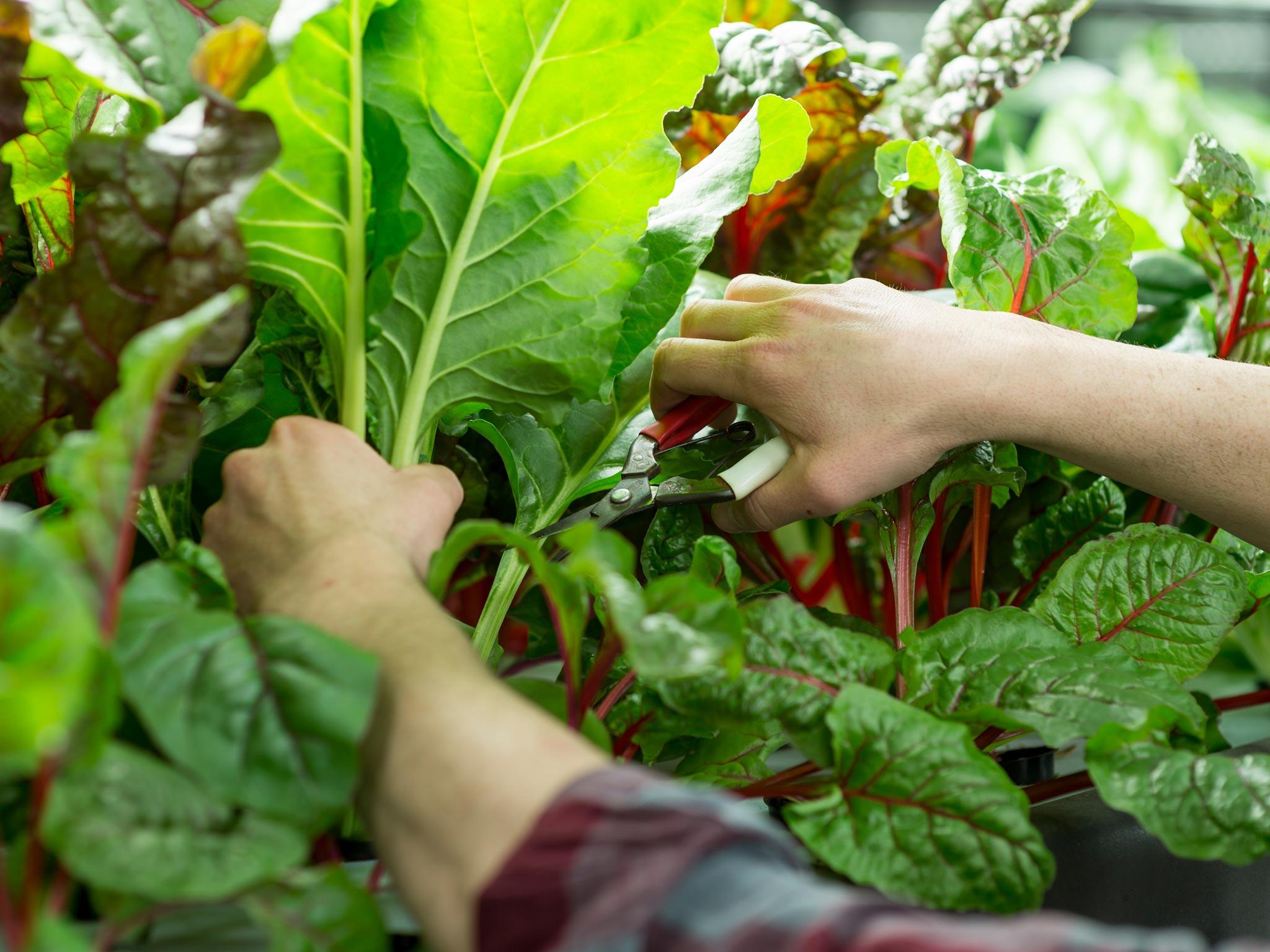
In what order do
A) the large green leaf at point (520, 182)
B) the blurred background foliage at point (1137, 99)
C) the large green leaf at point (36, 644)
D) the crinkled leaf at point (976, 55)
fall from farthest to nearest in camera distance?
the blurred background foliage at point (1137, 99) < the crinkled leaf at point (976, 55) < the large green leaf at point (520, 182) < the large green leaf at point (36, 644)

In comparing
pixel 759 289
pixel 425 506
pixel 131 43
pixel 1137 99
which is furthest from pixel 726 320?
pixel 1137 99

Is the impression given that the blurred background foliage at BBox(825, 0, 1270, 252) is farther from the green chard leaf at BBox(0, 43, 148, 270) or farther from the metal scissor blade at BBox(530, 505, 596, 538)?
the green chard leaf at BBox(0, 43, 148, 270)

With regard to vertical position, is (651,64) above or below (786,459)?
above

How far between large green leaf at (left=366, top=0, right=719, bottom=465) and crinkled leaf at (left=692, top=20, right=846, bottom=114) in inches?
10.4

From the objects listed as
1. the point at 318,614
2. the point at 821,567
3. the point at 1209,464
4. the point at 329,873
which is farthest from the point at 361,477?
the point at 821,567

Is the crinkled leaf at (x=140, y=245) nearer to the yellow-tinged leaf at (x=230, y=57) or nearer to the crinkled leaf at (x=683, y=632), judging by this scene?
the yellow-tinged leaf at (x=230, y=57)

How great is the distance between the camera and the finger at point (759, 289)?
0.68 m

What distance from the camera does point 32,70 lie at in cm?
56

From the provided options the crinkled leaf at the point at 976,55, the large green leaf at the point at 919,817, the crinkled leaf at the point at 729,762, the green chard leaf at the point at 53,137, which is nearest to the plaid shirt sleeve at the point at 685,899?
the large green leaf at the point at 919,817

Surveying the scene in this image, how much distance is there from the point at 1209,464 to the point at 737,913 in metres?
0.50

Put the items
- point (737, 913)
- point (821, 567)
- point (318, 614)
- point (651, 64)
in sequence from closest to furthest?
point (737, 913), point (318, 614), point (651, 64), point (821, 567)

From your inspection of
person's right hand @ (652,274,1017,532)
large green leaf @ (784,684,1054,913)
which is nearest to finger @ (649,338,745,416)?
person's right hand @ (652,274,1017,532)

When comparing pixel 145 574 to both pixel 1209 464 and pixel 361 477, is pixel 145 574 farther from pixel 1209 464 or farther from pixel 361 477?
pixel 1209 464

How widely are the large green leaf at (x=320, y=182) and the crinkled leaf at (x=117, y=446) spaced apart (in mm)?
167
